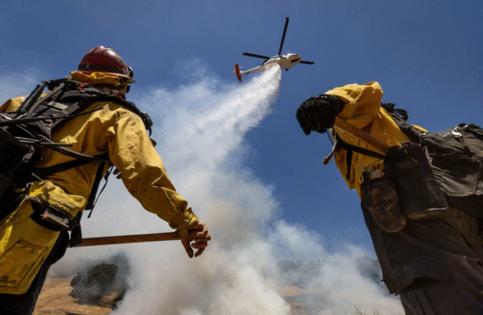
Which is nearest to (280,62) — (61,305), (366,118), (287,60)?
(287,60)

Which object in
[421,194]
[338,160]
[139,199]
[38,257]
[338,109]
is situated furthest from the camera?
[338,160]

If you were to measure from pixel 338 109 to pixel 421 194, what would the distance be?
1104 mm

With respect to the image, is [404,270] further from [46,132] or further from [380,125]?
[46,132]

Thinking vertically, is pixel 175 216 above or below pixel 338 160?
below

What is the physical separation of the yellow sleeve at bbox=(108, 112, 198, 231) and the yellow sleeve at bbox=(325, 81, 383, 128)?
1.91 m

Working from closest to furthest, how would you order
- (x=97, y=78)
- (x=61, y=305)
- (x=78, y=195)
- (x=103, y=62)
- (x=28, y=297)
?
1. (x=28, y=297)
2. (x=78, y=195)
3. (x=97, y=78)
4. (x=103, y=62)
5. (x=61, y=305)

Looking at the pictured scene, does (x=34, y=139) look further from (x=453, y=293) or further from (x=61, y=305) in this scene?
(x=61, y=305)

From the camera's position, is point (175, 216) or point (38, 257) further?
point (175, 216)

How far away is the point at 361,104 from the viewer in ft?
12.1

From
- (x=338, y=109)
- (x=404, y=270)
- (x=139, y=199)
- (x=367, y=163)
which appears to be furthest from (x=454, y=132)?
(x=139, y=199)

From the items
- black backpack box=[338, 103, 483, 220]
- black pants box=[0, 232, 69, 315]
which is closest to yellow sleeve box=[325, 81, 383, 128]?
black backpack box=[338, 103, 483, 220]

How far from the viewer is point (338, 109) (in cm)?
354

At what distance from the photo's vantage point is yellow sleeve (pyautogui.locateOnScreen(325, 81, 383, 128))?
3650mm

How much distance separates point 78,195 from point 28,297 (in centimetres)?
71
